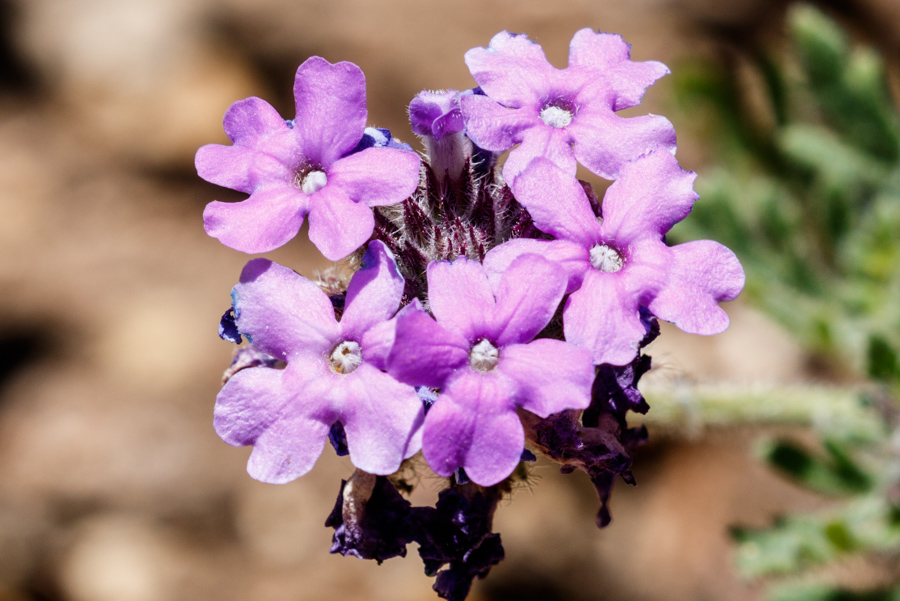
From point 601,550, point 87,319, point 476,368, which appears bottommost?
point 87,319

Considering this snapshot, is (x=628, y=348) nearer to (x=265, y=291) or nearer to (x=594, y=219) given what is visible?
(x=594, y=219)

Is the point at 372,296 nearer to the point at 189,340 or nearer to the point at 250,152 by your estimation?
the point at 250,152

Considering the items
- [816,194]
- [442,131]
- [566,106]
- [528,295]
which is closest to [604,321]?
[528,295]

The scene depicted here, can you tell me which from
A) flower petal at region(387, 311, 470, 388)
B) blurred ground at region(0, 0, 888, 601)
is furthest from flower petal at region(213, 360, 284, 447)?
blurred ground at region(0, 0, 888, 601)

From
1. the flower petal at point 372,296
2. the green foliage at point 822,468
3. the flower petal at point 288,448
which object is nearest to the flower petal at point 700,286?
the flower petal at point 372,296

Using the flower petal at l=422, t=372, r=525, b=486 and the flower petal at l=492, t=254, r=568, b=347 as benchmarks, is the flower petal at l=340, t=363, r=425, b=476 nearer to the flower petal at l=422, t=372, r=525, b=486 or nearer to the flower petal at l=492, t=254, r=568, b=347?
the flower petal at l=422, t=372, r=525, b=486

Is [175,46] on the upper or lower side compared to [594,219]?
lower

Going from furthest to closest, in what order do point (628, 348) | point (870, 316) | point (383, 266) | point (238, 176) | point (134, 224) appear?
1. point (134, 224)
2. point (870, 316)
3. point (238, 176)
4. point (383, 266)
5. point (628, 348)

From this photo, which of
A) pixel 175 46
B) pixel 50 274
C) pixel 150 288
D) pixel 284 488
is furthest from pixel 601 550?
pixel 175 46
